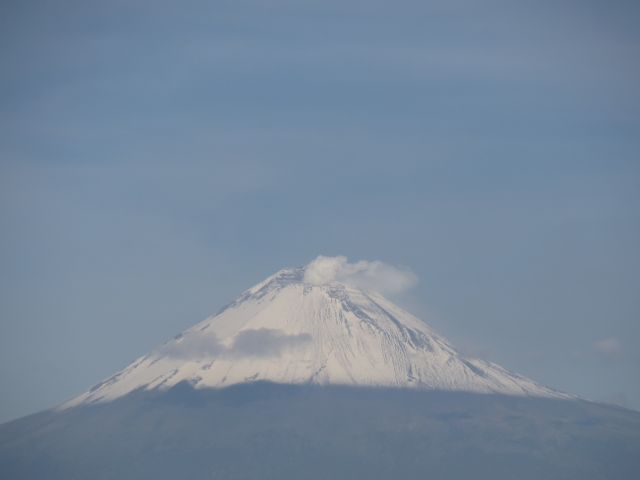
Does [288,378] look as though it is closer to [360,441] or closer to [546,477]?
[360,441]

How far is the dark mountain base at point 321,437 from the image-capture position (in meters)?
172

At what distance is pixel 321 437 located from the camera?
589 ft

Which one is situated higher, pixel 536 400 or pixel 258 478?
pixel 536 400

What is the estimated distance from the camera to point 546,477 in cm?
17012

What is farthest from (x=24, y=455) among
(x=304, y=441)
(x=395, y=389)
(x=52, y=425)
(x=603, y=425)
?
(x=603, y=425)

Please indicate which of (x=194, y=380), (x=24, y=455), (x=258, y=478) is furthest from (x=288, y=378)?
(x=24, y=455)

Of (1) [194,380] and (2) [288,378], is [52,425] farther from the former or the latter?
(2) [288,378]

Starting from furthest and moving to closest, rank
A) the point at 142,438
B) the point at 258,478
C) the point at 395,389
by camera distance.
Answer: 1. the point at 395,389
2. the point at 142,438
3. the point at 258,478

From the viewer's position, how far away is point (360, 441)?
17812 cm

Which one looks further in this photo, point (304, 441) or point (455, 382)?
point (455, 382)

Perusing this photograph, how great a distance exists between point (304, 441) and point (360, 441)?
26.0 feet

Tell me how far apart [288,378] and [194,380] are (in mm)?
14755

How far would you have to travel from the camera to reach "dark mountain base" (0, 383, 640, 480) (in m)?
172

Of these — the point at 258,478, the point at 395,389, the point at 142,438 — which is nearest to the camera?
the point at 258,478
